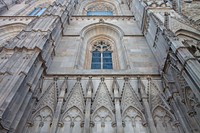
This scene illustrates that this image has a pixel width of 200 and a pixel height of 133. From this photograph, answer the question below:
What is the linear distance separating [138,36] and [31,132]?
7.97m

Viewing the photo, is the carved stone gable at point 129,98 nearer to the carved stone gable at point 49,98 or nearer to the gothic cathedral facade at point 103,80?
the gothic cathedral facade at point 103,80

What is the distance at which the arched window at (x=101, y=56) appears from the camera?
968 centimetres

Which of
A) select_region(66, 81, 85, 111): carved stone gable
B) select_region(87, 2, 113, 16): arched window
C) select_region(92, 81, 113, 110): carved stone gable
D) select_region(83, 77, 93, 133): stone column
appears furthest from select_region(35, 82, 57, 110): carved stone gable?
select_region(87, 2, 113, 16): arched window

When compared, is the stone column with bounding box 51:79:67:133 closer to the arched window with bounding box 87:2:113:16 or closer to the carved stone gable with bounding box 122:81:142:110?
the carved stone gable with bounding box 122:81:142:110

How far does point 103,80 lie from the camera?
755 centimetres

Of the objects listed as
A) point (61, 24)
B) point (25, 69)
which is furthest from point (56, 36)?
point (25, 69)

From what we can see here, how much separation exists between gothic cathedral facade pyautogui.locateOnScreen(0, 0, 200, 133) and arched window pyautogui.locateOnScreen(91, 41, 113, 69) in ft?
0.18

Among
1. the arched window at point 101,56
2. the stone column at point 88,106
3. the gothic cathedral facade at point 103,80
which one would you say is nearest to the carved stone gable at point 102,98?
the gothic cathedral facade at point 103,80

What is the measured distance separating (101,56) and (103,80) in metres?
3.07

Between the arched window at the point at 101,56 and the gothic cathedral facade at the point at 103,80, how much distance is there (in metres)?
0.05

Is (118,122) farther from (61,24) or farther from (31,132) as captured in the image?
(61,24)

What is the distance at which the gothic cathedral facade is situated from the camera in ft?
18.5

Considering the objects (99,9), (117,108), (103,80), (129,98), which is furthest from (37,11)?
(117,108)

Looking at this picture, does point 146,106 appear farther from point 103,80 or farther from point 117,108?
point 103,80
